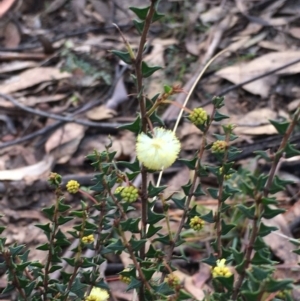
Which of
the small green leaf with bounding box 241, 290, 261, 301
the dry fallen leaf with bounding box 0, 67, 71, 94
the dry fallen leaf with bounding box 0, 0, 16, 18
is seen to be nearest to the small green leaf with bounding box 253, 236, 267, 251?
the small green leaf with bounding box 241, 290, 261, 301

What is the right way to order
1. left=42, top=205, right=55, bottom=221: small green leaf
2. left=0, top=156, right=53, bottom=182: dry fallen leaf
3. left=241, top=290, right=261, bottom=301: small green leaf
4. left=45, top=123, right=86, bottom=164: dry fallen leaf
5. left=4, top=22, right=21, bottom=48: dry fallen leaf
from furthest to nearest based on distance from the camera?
left=4, top=22, right=21, bottom=48: dry fallen leaf < left=45, top=123, right=86, bottom=164: dry fallen leaf < left=0, top=156, right=53, bottom=182: dry fallen leaf < left=42, top=205, right=55, bottom=221: small green leaf < left=241, top=290, right=261, bottom=301: small green leaf

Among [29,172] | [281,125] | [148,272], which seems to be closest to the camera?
[281,125]

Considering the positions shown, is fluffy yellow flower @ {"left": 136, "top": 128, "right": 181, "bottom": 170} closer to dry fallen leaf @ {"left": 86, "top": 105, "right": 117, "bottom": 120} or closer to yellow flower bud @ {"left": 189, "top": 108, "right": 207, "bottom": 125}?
yellow flower bud @ {"left": 189, "top": 108, "right": 207, "bottom": 125}

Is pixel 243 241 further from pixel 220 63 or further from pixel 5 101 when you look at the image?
pixel 5 101

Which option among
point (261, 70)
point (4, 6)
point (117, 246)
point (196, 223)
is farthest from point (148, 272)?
point (4, 6)

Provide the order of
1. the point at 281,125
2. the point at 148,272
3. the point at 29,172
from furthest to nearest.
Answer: the point at 29,172 < the point at 148,272 < the point at 281,125

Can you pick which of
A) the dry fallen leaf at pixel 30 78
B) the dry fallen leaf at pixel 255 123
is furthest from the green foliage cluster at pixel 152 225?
the dry fallen leaf at pixel 30 78

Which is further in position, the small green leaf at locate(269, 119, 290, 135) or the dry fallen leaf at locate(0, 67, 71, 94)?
the dry fallen leaf at locate(0, 67, 71, 94)

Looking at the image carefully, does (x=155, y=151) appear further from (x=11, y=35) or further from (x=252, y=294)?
(x=11, y=35)
